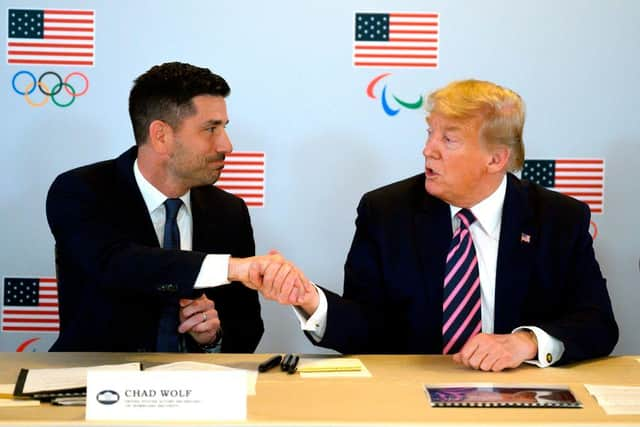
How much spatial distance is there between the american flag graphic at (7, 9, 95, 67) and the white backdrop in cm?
3

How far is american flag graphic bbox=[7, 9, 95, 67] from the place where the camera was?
3.84 meters

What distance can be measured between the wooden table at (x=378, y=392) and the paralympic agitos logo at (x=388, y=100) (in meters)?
1.54

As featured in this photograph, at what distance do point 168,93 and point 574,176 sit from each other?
1.76 metres

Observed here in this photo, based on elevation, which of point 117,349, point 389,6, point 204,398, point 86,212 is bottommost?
point 117,349

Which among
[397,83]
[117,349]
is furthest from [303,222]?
[117,349]

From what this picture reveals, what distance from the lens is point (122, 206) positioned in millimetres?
2959

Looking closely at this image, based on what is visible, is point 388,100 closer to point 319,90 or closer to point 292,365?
point 319,90

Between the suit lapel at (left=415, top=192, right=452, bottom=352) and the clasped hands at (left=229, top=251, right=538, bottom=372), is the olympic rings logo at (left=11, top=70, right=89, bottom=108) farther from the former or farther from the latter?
the suit lapel at (left=415, top=192, right=452, bottom=352)

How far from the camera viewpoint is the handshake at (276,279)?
2.59m

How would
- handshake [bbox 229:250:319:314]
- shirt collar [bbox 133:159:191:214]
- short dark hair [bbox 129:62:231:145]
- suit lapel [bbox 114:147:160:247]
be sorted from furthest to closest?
short dark hair [bbox 129:62:231:145], shirt collar [bbox 133:159:191:214], suit lapel [bbox 114:147:160:247], handshake [bbox 229:250:319:314]

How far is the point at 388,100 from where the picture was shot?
3.88 meters

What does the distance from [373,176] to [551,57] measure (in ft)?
2.93

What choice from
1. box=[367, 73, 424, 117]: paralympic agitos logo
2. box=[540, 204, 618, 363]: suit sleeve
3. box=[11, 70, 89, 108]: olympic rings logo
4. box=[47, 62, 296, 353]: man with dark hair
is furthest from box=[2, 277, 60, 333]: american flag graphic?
box=[540, 204, 618, 363]: suit sleeve

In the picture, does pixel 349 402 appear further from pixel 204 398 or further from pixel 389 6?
pixel 389 6
